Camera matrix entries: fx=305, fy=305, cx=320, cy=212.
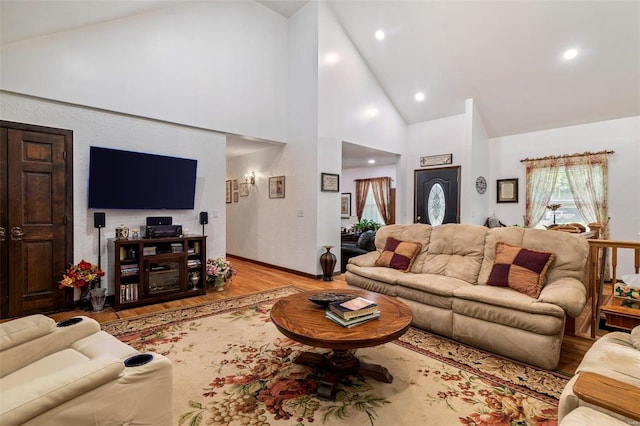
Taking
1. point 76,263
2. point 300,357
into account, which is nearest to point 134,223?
point 76,263

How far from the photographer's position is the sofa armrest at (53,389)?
995 millimetres

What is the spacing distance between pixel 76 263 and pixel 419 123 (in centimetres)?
656

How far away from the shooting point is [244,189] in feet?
22.1

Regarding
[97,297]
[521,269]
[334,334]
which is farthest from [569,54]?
[97,297]

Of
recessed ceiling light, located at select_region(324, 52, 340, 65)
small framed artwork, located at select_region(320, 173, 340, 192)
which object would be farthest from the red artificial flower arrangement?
recessed ceiling light, located at select_region(324, 52, 340, 65)

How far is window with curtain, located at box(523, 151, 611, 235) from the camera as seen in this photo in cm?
527

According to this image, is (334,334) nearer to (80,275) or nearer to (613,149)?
(80,275)

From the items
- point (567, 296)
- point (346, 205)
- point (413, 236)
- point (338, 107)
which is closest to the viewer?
point (567, 296)

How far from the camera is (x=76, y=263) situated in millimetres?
3621

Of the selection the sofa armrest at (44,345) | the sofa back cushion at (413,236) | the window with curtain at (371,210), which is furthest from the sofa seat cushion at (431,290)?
the window with curtain at (371,210)

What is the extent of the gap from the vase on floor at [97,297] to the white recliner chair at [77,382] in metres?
2.11

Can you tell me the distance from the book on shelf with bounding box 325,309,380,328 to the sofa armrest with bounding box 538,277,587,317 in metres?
1.37

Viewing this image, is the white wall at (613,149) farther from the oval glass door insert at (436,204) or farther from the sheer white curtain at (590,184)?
the oval glass door insert at (436,204)

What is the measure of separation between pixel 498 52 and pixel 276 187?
436cm
